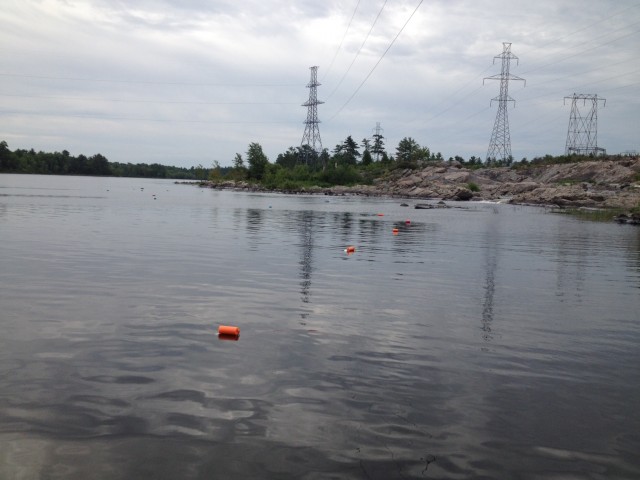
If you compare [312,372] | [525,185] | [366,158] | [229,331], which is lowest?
[312,372]

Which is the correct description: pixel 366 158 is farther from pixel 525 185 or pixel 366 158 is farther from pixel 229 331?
pixel 229 331

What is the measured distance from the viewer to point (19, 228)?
108 feet

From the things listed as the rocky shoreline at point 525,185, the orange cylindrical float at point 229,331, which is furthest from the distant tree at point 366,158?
the orange cylindrical float at point 229,331

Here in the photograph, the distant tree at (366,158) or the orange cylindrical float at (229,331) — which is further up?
the distant tree at (366,158)

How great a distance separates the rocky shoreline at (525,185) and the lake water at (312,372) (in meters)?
55.3

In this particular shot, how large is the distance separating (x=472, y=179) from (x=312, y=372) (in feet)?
420

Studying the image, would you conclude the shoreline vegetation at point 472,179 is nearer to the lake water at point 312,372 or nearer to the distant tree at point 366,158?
the distant tree at point 366,158

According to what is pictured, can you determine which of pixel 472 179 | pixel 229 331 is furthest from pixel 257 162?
pixel 229 331

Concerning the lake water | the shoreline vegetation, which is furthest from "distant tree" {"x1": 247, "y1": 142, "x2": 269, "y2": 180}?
the lake water

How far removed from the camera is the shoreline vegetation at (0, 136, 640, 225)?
83438 mm

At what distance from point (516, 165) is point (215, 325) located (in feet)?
431

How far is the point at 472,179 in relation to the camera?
132 meters

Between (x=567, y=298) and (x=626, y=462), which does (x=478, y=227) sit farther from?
(x=626, y=462)

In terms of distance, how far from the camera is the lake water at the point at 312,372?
281 inches
